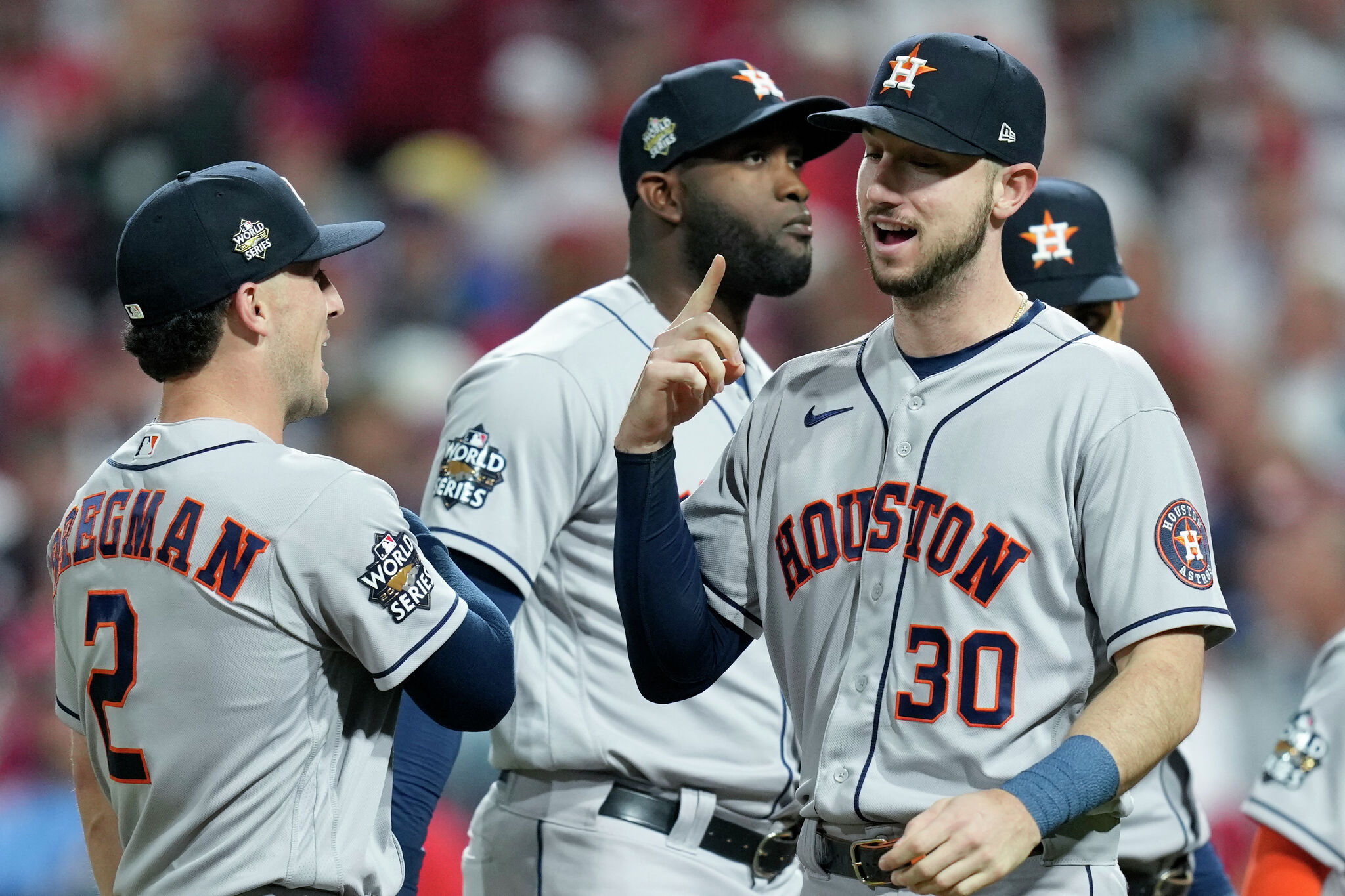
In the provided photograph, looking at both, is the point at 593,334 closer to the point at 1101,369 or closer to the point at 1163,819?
the point at 1101,369

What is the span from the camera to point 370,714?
8.37 ft

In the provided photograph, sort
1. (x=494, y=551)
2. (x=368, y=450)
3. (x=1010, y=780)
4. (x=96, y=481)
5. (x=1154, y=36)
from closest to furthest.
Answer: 1. (x=1010, y=780)
2. (x=96, y=481)
3. (x=494, y=551)
4. (x=368, y=450)
5. (x=1154, y=36)

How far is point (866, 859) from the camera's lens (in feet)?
7.44

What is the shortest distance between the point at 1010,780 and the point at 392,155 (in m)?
7.17

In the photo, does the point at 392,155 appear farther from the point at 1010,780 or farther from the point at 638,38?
the point at 1010,780

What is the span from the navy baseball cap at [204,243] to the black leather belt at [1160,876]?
1915 millimetres

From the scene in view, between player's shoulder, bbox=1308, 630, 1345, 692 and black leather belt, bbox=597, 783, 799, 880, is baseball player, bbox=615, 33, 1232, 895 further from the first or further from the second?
player's shoulder, bbox=1308, 630, 1345, 692

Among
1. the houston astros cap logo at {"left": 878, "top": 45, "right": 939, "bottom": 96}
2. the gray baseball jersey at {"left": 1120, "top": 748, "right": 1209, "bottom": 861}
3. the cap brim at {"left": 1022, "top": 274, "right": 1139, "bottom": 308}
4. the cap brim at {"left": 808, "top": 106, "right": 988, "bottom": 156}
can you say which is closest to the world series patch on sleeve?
the gray baseball jersey at {"left": 1120, "top": 748, "right": 1209, "bottom": 861}

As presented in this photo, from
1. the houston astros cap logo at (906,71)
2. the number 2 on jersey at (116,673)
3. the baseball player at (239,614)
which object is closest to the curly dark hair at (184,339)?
the baseball player at (239,614)

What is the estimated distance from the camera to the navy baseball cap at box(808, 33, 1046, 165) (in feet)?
7.60

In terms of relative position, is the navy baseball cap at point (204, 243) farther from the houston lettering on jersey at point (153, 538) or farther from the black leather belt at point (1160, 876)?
the black leather belt at point (1160, 876)

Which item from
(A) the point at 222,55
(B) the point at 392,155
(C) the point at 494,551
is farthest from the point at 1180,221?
(C) the point at 494,551

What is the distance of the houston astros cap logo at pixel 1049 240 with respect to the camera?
3393 mm

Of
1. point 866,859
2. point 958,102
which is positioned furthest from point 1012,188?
point 866,859
